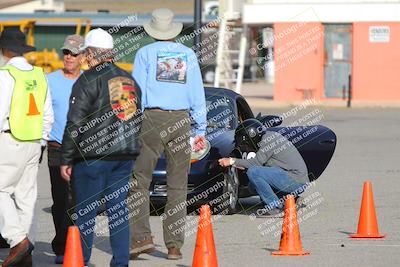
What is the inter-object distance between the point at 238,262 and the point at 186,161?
96 cm

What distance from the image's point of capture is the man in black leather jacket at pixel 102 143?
8953 millimetres

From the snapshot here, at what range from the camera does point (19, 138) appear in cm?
945

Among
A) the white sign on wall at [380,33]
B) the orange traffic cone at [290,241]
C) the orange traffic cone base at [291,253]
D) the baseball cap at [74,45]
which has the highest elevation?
the baseball cap at [74,45]

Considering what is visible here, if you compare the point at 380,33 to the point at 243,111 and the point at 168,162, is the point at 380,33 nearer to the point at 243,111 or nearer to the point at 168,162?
the point at 243,111

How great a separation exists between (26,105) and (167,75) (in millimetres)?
1325

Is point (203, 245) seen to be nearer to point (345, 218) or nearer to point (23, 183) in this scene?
point (23, 183)

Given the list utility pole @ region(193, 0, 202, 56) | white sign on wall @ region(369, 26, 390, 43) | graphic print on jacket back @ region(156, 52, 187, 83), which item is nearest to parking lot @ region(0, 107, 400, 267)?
graphic print on jacket back @ region(156, 52, 187, 83)

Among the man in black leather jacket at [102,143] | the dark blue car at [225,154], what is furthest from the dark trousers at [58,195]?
the dark blue car at [225,154]

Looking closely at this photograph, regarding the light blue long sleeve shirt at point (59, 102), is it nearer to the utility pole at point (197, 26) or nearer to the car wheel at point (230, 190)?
the car wheel at point (230, 190)

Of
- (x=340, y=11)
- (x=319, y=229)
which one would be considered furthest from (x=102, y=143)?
(x=340, y=11)

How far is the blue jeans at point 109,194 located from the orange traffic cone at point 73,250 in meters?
0.72

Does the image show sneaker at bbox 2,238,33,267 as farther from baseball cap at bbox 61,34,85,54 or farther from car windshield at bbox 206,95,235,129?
car windshield at bbox 206,95,235,129

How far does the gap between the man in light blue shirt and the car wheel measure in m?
3.12

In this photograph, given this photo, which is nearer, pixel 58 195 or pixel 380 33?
pixel 58 195
